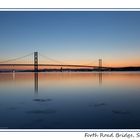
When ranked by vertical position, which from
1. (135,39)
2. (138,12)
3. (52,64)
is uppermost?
(138,12)

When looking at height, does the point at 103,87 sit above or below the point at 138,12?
below
